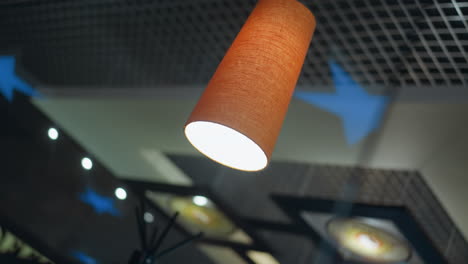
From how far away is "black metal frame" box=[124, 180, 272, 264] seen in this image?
10.9ft

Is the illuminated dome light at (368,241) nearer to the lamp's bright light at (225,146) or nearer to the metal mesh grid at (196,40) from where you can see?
the metal mesh grid at (196,40)

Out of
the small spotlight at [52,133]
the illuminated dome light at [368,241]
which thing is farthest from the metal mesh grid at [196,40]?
the illuminated dome light at [368,241]

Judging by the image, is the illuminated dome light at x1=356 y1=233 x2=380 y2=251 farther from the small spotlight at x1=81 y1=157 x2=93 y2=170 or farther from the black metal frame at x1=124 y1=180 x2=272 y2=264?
the small spotlight at x1=81 y1=157 x2=93 y2=170

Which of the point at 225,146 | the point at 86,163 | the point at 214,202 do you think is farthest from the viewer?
the point at 86,163

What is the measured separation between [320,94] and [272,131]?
4.10ft

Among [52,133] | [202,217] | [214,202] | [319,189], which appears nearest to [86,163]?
[52,133]

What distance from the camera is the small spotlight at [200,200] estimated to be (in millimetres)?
3343

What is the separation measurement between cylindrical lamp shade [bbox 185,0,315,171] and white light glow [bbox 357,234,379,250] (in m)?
1.92

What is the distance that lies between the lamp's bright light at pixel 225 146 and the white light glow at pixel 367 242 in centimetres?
190

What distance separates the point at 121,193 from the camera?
13.6 ft

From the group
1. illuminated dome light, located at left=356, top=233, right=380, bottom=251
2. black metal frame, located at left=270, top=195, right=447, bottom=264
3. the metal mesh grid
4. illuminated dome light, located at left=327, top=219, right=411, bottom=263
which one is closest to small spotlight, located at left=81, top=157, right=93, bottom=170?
the metal mesh grid

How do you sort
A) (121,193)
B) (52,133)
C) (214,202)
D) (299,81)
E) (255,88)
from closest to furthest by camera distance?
(255,88) → (299,81) → (214,202) → (52,133) → (121,193)

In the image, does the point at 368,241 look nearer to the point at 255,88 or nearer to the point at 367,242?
the point at 367,242

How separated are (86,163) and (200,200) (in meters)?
1.06
